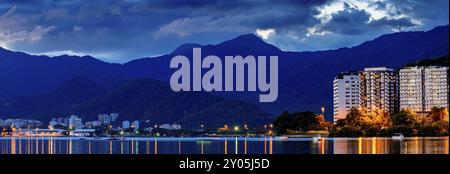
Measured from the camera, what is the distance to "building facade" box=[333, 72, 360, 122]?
112250 millimetres

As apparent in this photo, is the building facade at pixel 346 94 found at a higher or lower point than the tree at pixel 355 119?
higher

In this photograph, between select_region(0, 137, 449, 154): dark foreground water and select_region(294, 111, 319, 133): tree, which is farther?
select_region(294, 111, 319, 133): tree

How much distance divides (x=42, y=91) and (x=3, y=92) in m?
7.63

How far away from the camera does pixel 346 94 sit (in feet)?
373

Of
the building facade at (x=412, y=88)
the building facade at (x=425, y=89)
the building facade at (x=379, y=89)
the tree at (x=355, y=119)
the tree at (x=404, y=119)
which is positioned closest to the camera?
the tree at (x=404, y=119)

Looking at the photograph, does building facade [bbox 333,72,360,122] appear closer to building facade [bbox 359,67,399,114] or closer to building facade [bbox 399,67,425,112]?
building facade [bbox 359,67,399,114]

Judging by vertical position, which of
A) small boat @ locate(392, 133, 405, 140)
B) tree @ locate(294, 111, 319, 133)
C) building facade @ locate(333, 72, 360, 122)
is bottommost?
small boat @ locate(392, 133, 405, 140)

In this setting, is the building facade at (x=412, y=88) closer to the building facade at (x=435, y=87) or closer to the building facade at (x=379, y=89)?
the building facade at (x=435, y=87)

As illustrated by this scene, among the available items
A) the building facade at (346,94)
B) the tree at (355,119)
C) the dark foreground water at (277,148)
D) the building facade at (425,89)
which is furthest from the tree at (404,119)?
the building facade at (346,94)

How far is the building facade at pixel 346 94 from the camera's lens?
11225cm

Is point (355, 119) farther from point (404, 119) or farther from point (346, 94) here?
point (346, 94)

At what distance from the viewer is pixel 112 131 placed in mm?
122562

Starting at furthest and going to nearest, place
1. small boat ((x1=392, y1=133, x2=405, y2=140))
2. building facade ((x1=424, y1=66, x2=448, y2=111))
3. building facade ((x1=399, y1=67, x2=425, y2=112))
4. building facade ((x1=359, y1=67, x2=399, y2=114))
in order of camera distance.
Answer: building facade ((x1=359, y1=67, x2=399, y2=114))
building facade ((x1=399, y1=67, x2=425, y2=112))
building facade ((x1=424, y1=66, x2=448, y2=111))
small boat ((x1=392, y1=133, x2=405, y2=140))

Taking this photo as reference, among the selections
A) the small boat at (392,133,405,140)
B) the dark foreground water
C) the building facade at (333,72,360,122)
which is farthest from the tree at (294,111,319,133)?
the building facade at (333,72,360,122)
